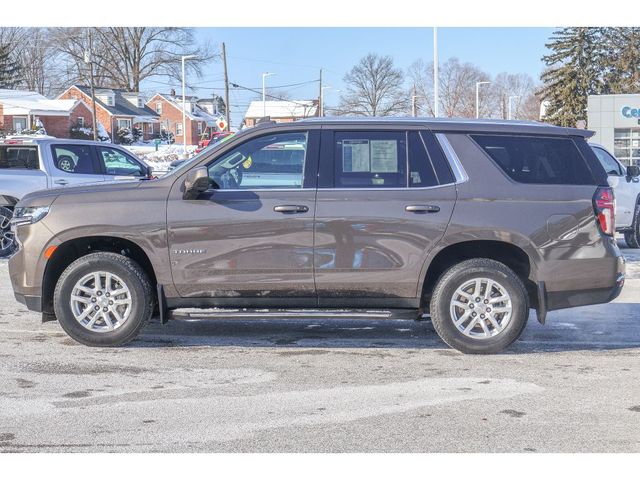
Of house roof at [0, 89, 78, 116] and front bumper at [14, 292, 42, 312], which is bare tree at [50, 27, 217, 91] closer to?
house roof at [0, 89, 78, 116]

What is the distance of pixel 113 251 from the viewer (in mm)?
7258

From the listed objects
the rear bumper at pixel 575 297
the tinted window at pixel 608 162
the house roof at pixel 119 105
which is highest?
the house roof at pixel 119 105

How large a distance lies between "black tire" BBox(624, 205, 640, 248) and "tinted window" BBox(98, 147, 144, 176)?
841 cm

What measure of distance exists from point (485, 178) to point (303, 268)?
1.62 meters

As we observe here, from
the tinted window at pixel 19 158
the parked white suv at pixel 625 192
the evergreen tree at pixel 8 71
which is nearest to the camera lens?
the parked white suv at pixel 625 192

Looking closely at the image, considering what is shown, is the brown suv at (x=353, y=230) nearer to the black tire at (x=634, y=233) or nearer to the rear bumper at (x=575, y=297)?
the rear bumper at (x=575, y=297)

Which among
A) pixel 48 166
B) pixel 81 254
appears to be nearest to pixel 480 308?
pixel 81 254

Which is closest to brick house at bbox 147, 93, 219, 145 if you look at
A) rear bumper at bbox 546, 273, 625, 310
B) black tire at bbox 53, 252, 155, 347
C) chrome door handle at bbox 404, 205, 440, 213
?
black tire at bbox 53, 252, 155, 347

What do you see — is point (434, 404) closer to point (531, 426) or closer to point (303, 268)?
point (531, 426)

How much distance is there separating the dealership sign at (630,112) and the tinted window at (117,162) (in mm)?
33052

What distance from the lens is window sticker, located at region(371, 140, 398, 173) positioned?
6.95 metres

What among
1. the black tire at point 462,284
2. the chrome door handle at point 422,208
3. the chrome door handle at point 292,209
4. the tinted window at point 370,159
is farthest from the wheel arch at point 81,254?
the black tire at point 462,284

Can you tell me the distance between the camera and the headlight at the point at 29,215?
7027 millimetres

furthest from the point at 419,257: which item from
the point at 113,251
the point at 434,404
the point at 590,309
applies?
the point at 590,309
